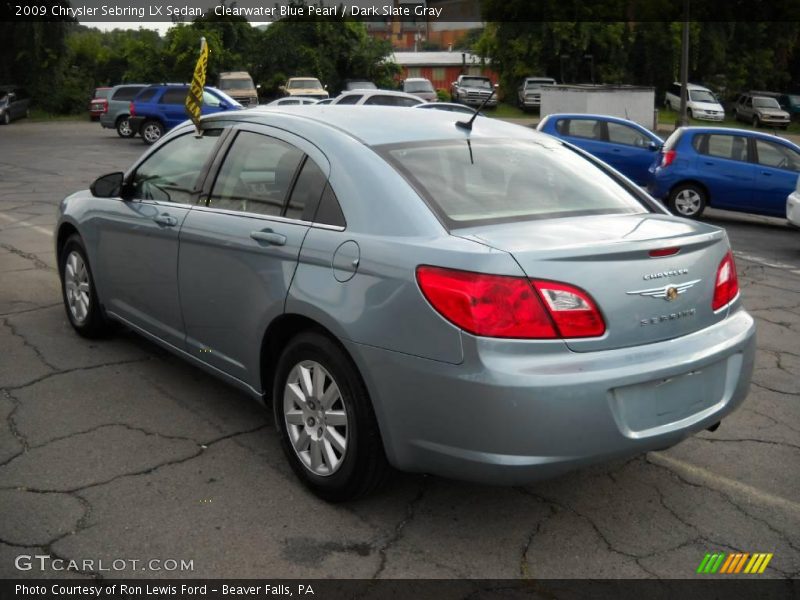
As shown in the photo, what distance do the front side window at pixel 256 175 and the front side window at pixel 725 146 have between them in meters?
10.6

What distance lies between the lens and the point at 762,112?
39.5 m

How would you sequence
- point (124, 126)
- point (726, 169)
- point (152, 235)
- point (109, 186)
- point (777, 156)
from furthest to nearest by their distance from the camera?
point (124, 126) < point (726, 169) < point (777, 156) < point (109, 186) < point (152, 235)

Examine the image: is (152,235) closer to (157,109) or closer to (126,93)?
(157,109)

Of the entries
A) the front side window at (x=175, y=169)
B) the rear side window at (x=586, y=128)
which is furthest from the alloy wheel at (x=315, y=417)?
the rear side window at (x=586, y=128)

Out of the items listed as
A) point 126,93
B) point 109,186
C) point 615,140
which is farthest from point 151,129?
point 109,186

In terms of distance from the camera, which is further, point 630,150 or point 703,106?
point 703,106


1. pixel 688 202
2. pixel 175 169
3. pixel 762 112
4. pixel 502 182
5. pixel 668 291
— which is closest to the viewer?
pixel 668 291

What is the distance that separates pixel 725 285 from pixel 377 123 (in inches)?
65.4

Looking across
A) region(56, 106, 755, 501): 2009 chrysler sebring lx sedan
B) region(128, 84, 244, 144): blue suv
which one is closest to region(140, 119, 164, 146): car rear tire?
region(128, 84, 244, 144): blue suv

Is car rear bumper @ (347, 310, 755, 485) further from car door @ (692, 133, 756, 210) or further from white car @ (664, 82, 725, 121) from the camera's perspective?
white car @ (664, 82, 725, 121)

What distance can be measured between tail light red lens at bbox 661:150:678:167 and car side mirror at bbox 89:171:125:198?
10.1 metres

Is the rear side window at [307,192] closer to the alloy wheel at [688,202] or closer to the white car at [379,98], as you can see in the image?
the alloy wheel at [688,202]

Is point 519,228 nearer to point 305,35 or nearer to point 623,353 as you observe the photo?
point 623,353
